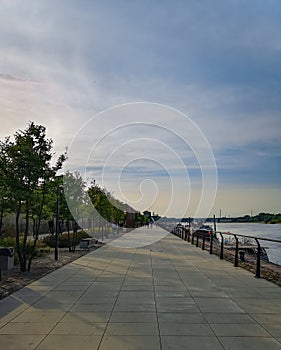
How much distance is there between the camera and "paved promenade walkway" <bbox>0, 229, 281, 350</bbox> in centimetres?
511

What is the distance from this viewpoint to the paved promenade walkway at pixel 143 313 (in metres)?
5.11

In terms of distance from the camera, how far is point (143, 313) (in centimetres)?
652

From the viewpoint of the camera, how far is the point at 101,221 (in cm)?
3250

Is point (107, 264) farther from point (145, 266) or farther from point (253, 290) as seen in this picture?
point (253, 290)

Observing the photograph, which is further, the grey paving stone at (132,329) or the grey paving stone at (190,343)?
the grey paving stone at (132,329)

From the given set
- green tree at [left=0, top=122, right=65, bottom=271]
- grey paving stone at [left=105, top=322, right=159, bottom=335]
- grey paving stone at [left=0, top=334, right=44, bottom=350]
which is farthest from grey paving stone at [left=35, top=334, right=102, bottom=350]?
green tree at [left=0, top=122, right=65, bottom=271]

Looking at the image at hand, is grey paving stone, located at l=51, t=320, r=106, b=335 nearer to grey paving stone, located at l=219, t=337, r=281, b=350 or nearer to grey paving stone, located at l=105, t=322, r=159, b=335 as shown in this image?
grey paving stone, located at l=105, t=322, r=159, b=335

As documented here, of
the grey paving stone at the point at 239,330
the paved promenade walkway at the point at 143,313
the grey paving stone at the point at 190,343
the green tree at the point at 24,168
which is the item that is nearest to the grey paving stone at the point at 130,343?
the paved promenade walkway at the point at 143,313

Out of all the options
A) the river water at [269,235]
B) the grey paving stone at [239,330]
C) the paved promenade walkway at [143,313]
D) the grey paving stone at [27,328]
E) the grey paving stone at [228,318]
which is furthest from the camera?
the river water at [269,235]

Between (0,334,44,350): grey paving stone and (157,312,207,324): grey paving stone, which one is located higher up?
(157,312,207,324): grey paving stone

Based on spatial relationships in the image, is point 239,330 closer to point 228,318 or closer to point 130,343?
point 228,318

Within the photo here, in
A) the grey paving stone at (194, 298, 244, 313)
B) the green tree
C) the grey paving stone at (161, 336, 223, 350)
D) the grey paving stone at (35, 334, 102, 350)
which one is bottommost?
the grey paving stone at (35, 334, 102, 350)

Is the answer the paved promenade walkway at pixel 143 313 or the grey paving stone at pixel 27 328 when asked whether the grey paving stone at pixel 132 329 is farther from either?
the grey paving stone at pixel 27 328

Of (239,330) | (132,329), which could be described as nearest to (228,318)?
(239,330)
